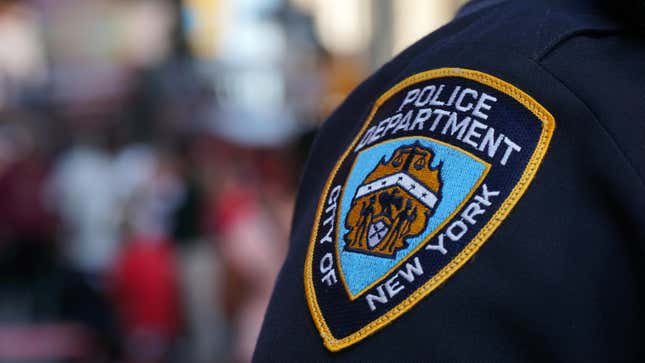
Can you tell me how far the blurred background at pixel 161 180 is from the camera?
17.7ft

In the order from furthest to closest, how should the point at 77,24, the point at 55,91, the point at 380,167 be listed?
the point at 77,24
the point at 55,91
the point at 380,167

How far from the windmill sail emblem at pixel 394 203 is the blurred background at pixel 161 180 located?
3.49 m

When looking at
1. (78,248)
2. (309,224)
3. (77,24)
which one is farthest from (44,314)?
(77,24)

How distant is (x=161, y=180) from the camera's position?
23.1 ft

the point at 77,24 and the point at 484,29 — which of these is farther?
the point at 77,24

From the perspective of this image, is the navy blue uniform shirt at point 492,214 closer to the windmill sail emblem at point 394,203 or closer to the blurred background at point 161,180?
the windmill sail emblem at point 394,203

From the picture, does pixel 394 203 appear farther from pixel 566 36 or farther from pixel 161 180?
pixel 161 180

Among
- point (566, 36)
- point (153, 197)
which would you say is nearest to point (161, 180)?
point (153, 197)

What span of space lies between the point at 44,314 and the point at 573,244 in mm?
6288

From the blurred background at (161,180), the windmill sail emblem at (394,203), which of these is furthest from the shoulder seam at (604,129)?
the blurred background at (161,180)

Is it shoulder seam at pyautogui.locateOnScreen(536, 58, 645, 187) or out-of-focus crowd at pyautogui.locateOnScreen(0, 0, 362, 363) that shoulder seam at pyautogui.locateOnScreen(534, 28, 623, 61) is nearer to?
shoulder seam at pyautogui.locateOnScreen(536, 58, 645, 187)

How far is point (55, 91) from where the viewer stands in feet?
43.4

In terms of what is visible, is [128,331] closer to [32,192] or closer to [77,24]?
[32,192]

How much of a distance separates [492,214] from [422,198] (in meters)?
0.07
